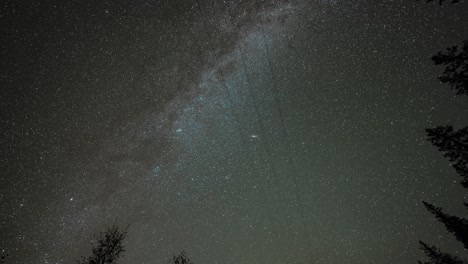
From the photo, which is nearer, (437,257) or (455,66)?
(455,66)

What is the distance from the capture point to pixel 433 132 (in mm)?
8141

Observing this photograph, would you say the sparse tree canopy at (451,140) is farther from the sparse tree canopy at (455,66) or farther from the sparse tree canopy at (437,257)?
the sparse tree canopy at (437,257)

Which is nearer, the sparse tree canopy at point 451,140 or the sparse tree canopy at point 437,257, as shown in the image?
the sparse tree canopy at point 451,140

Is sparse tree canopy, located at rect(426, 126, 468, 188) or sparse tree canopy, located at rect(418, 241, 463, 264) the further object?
sparse tree canopy, located at rect(418, 241, 463, 264)

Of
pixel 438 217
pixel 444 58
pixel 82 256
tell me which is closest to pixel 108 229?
pixel 82 256

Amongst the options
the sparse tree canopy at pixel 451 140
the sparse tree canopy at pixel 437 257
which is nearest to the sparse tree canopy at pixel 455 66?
the sparse tree canopy at pixel 451 140

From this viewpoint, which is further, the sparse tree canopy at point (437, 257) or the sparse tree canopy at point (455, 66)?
the sparse tree canopy at point (437, 257)

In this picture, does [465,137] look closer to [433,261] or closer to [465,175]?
[465,175]

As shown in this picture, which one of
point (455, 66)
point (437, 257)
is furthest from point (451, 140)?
point (437, 257)

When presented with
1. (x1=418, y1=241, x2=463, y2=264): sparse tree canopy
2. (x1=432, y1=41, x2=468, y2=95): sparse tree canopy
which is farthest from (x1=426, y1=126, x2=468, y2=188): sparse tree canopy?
(x1=418, y1=241, x2=463, y2=264): sparse tree canopy

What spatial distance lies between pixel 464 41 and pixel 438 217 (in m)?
8.15

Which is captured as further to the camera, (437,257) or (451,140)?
(437,257)

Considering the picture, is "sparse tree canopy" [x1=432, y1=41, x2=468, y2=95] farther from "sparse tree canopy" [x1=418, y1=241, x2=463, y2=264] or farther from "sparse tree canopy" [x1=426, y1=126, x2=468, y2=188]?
"sparse tree canopy" [x1=418, y1=241, x2=463, y2=264]

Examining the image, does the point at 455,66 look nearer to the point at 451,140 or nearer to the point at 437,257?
the point at 451,140
